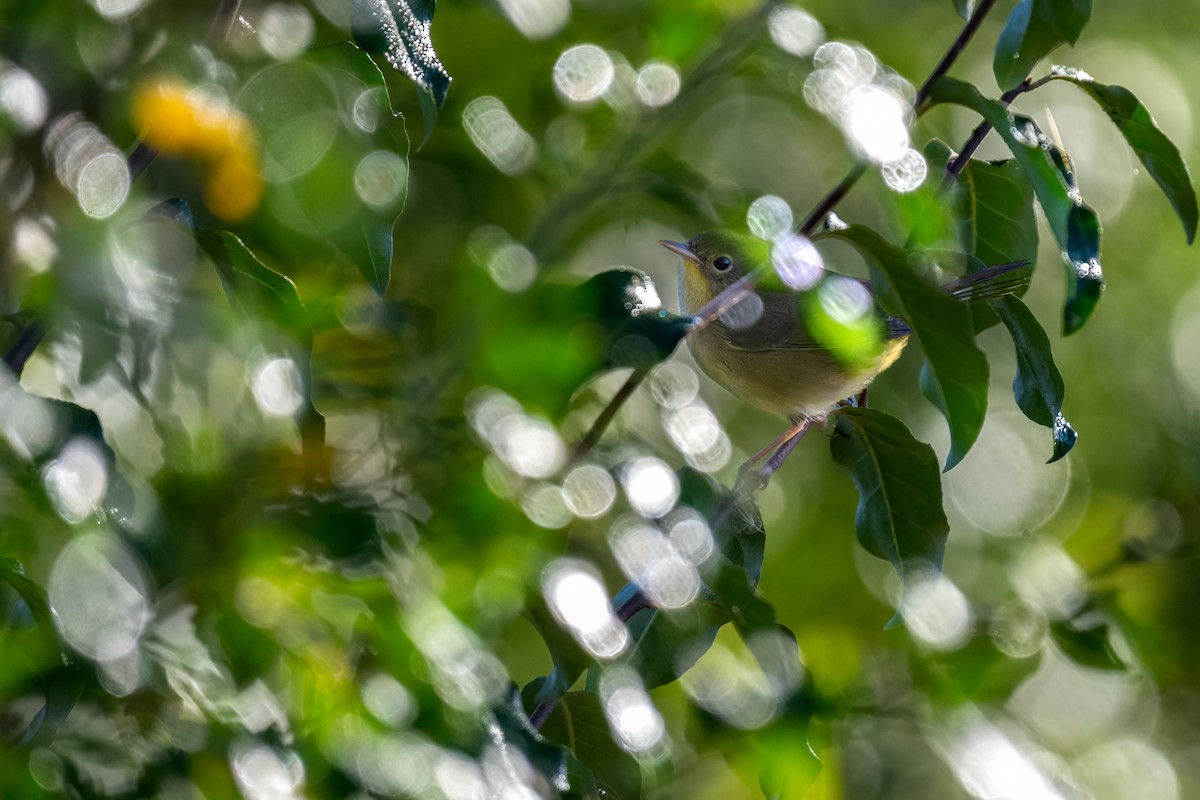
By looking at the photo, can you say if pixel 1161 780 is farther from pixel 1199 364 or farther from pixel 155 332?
pixel 155 332

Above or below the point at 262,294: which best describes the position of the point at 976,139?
above

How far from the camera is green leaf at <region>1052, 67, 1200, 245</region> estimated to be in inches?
67.2

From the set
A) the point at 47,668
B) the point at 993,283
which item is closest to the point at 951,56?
the point at 993,283

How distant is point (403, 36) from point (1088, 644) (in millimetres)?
1950

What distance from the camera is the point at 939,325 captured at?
149 cm

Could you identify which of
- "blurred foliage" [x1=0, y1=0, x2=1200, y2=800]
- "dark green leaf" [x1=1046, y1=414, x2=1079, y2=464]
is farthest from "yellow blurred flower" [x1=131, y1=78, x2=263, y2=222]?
"dark green leaf" [x1=1046, y1=414, x2=1079, y2=464]

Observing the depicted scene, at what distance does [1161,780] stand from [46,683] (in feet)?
17.1

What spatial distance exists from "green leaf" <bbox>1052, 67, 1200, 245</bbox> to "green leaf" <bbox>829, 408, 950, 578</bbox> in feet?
1.69

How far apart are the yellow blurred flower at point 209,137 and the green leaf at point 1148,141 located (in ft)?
3.88

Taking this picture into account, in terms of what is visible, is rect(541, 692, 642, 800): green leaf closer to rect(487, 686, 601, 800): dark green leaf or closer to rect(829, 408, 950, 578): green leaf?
rect(487, 686, 601, 800): dark green leaf

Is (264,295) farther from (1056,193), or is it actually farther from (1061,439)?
(1061,439)

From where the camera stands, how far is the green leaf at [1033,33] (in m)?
1.62

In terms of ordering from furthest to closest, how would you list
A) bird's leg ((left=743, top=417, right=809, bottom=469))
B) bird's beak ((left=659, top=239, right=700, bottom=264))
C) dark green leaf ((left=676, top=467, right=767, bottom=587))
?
bird's beak ((left=659, top=239, right=700, bottom=264)) → bird's leg ((left=743, top=417, right=809, bottom=469)) → dark green leaf ((left=676, top=467, right=767, bottom=587))

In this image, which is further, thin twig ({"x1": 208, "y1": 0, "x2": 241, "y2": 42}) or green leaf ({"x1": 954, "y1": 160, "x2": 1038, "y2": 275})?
green leaf ({"x1": 954, "y1": 160, "x2": 1038, "y2": 275})
